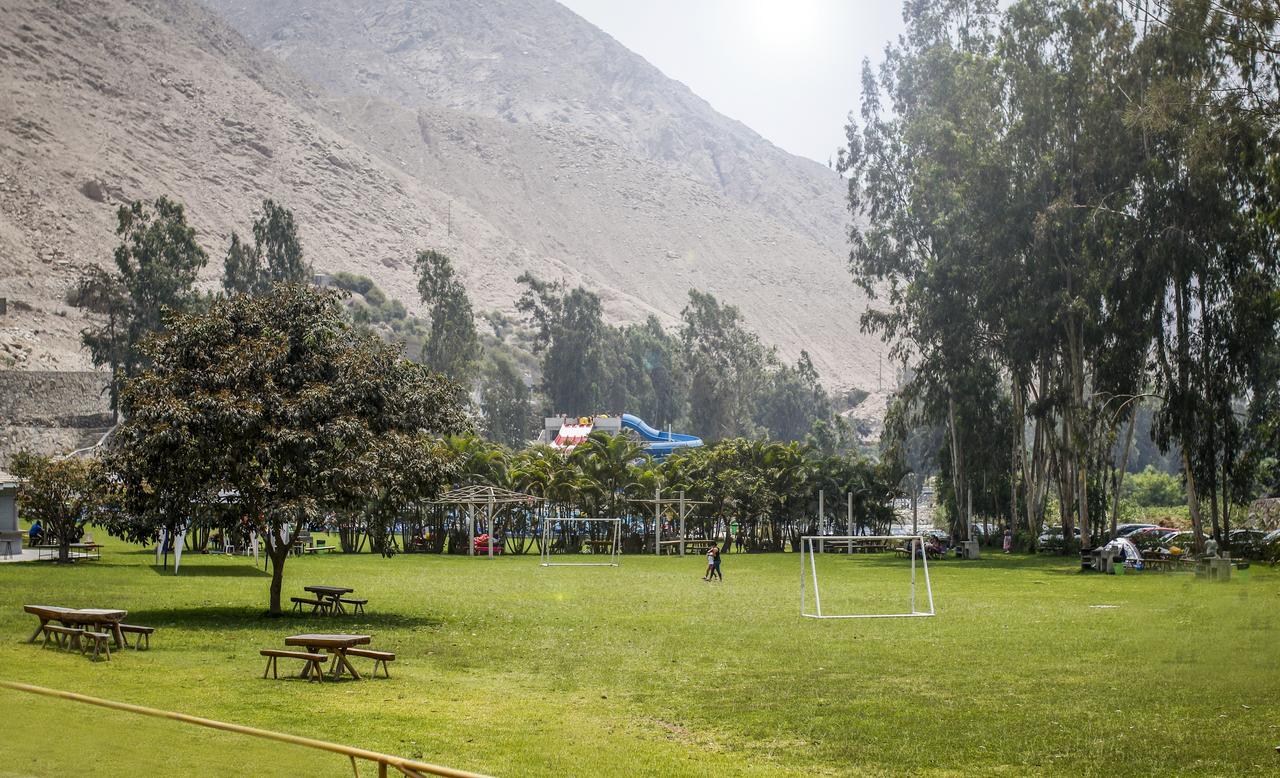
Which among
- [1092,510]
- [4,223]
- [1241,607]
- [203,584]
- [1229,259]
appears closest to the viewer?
[1241,607]

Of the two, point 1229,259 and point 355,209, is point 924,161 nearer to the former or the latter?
point 1229,259

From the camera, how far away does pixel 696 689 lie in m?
14.5

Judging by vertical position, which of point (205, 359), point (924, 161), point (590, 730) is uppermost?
point (924, 161)

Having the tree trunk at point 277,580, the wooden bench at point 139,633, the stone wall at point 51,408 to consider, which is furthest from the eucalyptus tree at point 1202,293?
the stone wall at point 51,408

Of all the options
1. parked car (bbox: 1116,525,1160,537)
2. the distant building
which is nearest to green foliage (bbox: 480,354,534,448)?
parked car (bbox: 1116,525,1160,537)

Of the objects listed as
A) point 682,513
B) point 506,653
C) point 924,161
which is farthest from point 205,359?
point 924,161

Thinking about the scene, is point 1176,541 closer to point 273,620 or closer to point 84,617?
point 273,620

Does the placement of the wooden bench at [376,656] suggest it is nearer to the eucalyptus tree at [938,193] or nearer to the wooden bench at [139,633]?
the wooden bench at [139,633]

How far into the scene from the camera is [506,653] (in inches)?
699

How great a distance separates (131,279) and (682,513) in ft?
162

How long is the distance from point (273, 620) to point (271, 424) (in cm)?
345

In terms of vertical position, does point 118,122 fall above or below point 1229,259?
above

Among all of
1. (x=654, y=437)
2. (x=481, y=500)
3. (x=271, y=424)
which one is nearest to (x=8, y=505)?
(x=481, y=500)

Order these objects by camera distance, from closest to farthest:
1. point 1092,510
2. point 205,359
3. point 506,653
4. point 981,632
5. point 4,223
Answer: point 506,653, point 981,632, point 205,359, point 1092,510, point 4,223
